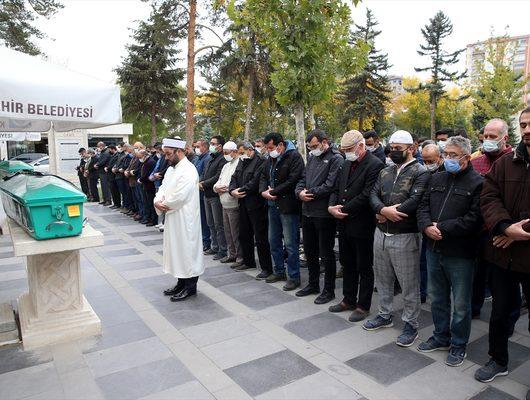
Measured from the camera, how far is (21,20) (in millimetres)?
17125

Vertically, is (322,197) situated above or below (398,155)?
below

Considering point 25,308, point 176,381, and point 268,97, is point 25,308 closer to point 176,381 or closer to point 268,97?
point 176,381

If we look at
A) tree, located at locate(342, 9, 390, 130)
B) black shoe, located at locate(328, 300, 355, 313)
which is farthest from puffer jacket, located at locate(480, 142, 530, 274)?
tree, located at locate(342, 9, 390, 130)

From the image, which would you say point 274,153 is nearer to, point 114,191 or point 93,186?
point 114,191

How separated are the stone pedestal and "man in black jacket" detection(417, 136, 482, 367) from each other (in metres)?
3.14

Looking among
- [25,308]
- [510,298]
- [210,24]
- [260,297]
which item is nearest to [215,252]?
[260,297]

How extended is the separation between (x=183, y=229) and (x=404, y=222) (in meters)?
2.72

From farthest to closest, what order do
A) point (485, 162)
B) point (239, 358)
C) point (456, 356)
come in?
point (485, 162) < point (239, 358) < point (456, 356)

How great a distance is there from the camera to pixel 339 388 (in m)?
3.31

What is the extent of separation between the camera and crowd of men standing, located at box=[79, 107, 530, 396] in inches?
132

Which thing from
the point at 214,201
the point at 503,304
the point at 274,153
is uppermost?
the point at 274,153

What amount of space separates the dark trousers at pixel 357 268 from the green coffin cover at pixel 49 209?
285cm

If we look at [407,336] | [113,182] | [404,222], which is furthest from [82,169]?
[407,336]

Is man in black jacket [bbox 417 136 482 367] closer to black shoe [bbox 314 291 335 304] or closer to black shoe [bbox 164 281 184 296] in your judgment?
black shoe [bbox 314 291 335 304]
